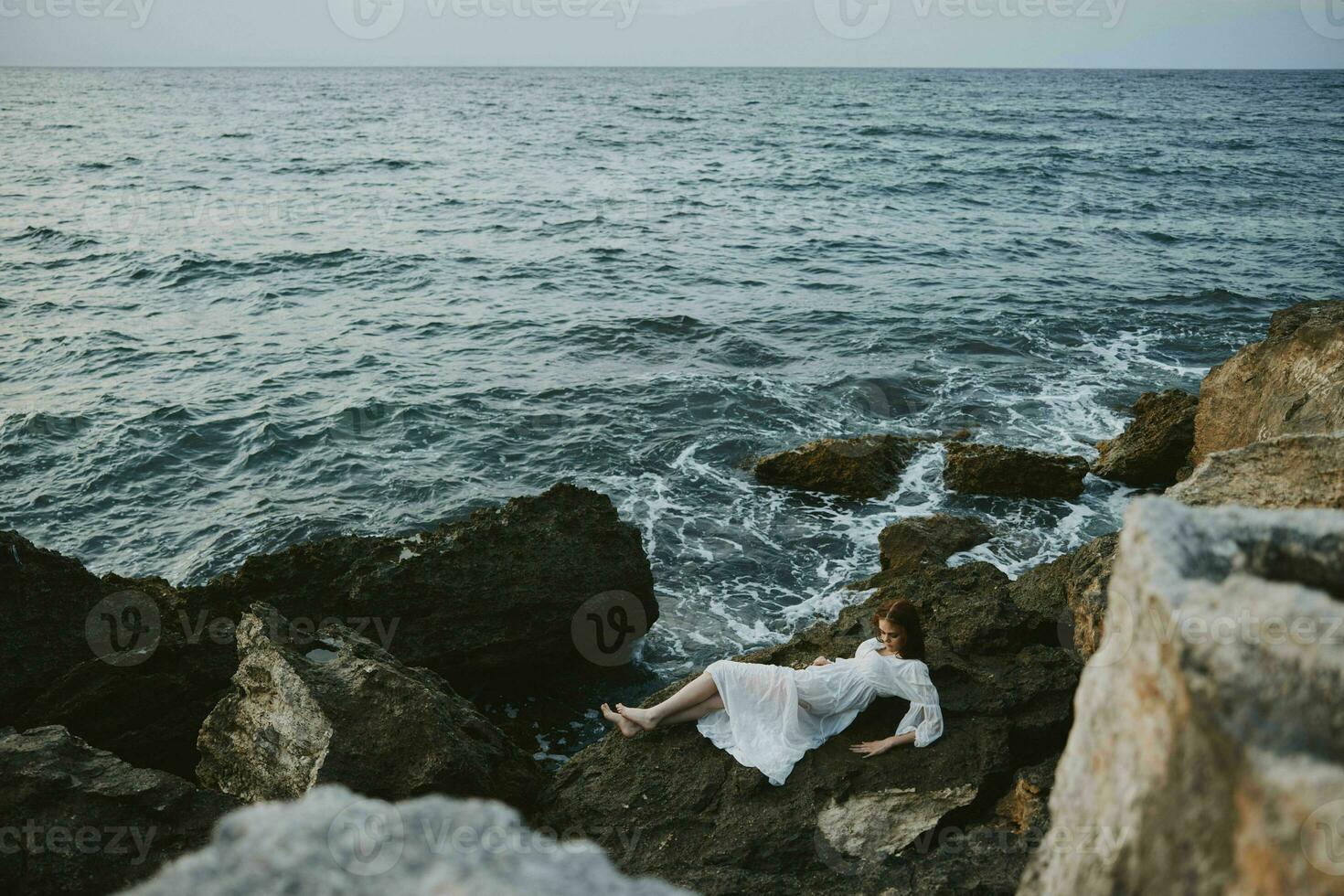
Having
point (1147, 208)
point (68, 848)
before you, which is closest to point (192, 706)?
point (68, 848)

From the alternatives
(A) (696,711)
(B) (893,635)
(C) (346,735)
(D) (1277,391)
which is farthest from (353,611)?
(D) (1277,391)

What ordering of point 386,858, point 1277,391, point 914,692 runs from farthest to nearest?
1. point 1277,391
2. point 914,692
3. point 386,858

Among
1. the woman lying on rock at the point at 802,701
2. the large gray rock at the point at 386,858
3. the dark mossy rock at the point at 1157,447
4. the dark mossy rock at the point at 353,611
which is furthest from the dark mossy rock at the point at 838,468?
the large gray rock at the point at 386,858

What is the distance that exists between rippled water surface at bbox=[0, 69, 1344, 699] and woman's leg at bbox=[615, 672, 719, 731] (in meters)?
2.90

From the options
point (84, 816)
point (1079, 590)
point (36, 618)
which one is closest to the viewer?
point (84, 816)

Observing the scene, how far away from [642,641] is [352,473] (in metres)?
6.20

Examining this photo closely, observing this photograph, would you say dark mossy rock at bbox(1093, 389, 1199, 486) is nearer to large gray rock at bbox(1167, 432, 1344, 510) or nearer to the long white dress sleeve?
large gray rock at bbox(1167, 432, 1344, 510)

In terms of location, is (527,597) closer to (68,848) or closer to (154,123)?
(68,848)

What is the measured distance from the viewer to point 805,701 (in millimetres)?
6125

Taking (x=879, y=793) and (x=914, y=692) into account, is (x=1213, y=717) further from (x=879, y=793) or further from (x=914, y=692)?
(x=914, y=692)

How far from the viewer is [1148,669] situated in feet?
6.74

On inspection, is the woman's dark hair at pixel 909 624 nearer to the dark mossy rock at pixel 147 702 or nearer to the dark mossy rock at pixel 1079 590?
the dark mossy rock at pixel 1079 590

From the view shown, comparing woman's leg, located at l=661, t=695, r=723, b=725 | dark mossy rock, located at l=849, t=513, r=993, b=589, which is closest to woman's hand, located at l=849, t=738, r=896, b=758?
woman's leg, located at l=661, t=695, r=723, b=725

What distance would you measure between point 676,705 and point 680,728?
0.17 meters
